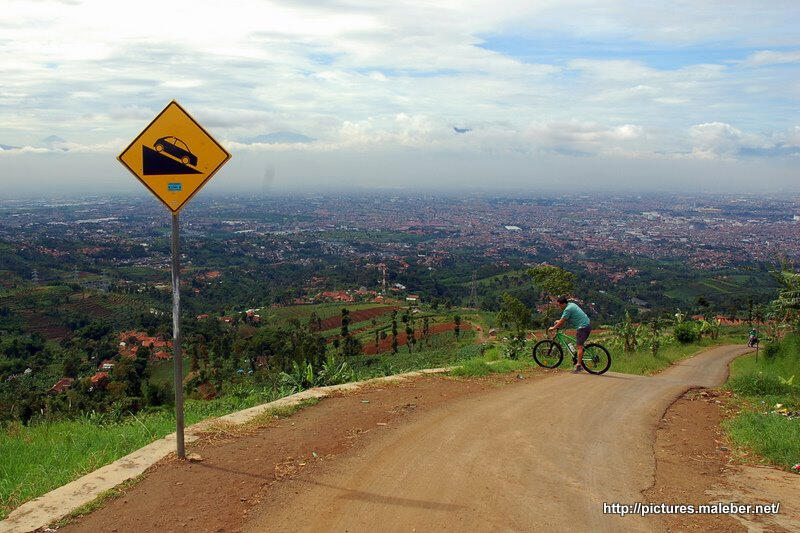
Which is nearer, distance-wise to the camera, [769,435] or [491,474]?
[491,474]

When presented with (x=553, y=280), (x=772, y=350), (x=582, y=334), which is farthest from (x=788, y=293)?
(x=553, y=280)

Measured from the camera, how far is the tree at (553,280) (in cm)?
1588

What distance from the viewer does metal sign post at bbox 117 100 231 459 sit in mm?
4602

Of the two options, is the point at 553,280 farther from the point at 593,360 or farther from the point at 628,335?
the point at 593,360

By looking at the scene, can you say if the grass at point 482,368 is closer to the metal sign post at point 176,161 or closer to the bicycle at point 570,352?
the bicycle at point 570,352

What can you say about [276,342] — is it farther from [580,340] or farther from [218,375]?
[580,340]

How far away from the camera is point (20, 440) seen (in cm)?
601

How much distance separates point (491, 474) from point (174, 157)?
3.67 meters

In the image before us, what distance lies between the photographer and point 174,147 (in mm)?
4656

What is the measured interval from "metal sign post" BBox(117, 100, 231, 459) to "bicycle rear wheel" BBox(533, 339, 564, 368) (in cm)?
800

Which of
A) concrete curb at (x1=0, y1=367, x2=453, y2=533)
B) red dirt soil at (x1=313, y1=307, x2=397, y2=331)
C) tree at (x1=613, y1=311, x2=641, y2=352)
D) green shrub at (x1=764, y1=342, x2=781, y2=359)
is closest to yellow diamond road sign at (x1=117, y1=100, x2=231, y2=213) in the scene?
concrete curb at (x1=0, y1=367, x2=453, y2=533)

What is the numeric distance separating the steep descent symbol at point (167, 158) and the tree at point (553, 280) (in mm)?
12703

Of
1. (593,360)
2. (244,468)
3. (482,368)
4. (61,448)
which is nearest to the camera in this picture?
(244,468)

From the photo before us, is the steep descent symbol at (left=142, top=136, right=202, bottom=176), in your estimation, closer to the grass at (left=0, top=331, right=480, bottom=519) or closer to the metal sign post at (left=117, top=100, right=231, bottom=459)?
the metal sign post at (left=117, top=100, right=231, bottom=459)
